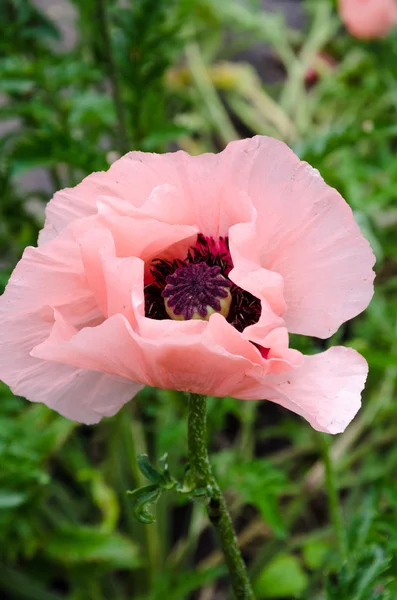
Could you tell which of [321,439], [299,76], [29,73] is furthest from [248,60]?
[321,439]

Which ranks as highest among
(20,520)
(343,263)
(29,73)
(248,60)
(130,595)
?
(248,60)

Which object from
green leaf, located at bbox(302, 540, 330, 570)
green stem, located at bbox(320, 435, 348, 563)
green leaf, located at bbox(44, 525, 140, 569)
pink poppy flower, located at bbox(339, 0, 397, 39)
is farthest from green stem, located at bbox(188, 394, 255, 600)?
pink poppy flower, located at bbox(339, 0, 397, 39)

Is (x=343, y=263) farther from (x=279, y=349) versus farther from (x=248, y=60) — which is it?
(x=248, y=60)

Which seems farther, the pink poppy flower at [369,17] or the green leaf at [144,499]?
the pink poppy flower at [369,17]

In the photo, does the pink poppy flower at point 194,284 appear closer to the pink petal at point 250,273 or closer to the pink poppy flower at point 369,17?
the pink petal at point 250,273

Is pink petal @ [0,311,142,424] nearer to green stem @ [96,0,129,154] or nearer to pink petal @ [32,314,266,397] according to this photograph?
pink petal @ [32,314,266,397]

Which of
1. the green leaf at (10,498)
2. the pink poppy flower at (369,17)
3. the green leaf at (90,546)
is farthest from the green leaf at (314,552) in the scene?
the pink poppy flower at (369,17)

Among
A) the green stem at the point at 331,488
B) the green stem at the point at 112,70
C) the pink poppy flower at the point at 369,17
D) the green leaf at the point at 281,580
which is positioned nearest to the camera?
the green stem at the point at 331,488
